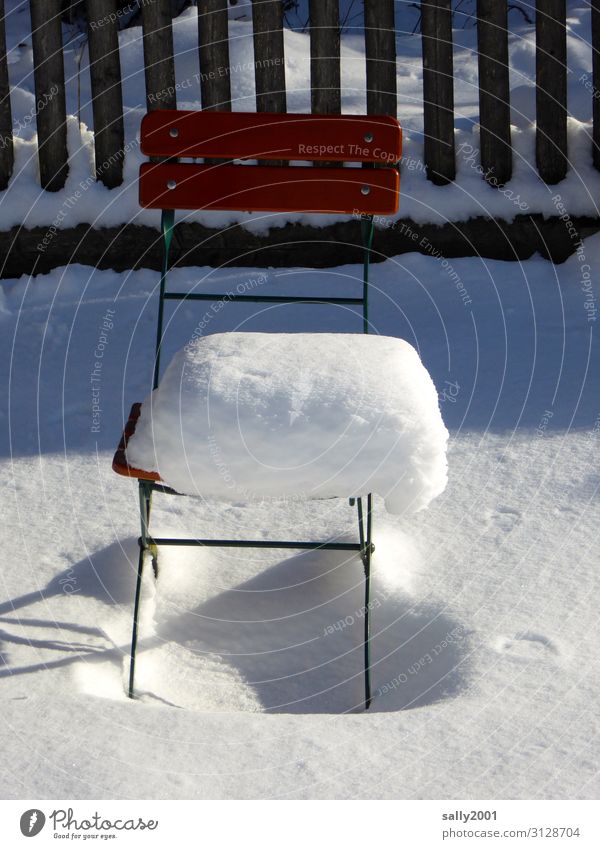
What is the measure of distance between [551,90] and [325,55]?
910mm

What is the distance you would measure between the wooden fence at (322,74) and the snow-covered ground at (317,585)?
46cm

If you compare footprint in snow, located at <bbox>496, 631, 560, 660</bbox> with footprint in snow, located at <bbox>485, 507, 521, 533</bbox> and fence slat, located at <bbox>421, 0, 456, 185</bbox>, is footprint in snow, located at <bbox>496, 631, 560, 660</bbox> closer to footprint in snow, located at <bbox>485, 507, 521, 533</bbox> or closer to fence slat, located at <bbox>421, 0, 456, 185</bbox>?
footprint in snow, located at <bbox>485, 507, 521, 533</bbox>

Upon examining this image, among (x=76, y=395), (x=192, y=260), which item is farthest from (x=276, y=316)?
(x=76, y=395)

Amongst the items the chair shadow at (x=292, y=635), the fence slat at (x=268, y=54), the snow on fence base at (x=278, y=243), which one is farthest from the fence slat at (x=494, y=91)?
the chair shadow at (x=292, y=635)

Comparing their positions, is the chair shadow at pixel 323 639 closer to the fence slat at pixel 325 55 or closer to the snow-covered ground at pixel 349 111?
the snow-covered ground at pixel 349 111

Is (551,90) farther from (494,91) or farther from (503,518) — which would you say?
(503,518)

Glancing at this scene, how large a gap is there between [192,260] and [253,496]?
2.46m

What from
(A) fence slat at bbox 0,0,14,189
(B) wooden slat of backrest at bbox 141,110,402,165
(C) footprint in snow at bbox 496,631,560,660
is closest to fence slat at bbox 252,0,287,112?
(A) fence slat at bbox 0,0,14,189

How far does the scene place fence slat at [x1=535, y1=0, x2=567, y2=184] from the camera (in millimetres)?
4789

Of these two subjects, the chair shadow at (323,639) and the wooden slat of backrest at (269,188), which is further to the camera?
the wooden slat of backrest at (269,188)

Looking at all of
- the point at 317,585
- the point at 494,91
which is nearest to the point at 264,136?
the point at 317,585

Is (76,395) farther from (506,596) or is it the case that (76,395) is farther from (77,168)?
(506,596)

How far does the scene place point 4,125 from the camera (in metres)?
4.94

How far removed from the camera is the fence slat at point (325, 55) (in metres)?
4.73
